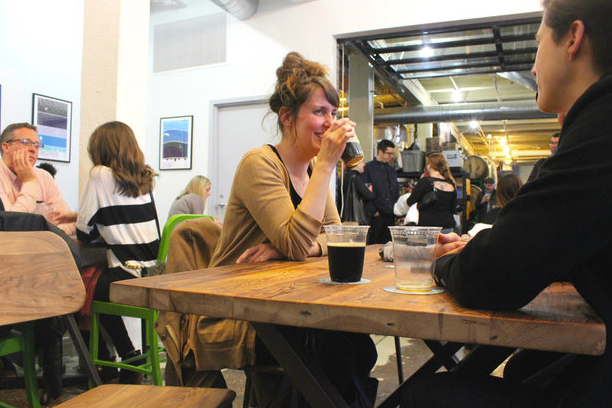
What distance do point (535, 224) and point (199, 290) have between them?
1.98ft

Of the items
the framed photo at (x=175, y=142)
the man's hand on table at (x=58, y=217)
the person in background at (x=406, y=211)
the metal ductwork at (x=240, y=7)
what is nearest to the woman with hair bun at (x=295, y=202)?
the man's hand on table at (x=58, y=217)

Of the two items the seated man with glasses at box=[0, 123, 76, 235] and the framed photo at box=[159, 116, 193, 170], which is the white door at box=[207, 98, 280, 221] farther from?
the seated man with glasses at box=[0, 123, 76, 235]

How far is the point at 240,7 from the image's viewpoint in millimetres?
5410

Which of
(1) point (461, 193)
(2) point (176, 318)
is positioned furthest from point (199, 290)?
(1) point (461, 193)

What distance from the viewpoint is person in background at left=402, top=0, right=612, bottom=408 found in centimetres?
73

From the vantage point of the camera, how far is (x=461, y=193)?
7.73 meters

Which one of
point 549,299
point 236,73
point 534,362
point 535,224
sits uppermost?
point 236,73

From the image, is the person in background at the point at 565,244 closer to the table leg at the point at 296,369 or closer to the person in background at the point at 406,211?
the table leg at the point at 296,369

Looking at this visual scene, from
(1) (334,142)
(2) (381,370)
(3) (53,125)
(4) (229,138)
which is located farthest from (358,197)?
(1) (334,142)

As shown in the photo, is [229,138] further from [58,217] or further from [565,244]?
[565,244]

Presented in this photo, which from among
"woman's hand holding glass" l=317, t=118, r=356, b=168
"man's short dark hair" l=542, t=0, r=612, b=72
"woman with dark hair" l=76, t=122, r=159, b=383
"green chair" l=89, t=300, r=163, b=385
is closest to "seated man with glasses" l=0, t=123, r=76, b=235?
"woman with dark hair" l=76, t=122, r=159, b=383

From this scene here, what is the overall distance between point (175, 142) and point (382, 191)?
2749 mm

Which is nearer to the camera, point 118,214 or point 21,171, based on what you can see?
point 118,214

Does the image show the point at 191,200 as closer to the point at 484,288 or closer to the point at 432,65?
the point at 484,288
